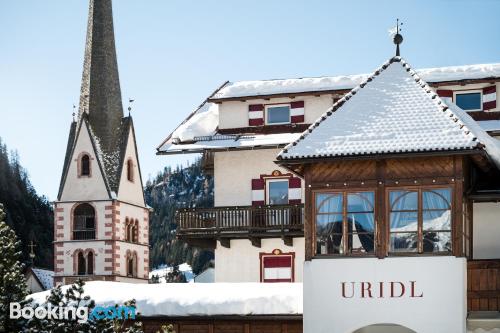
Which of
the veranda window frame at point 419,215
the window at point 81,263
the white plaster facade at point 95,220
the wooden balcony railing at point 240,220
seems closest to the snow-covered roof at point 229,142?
the wooden balcony railing at point 240,220

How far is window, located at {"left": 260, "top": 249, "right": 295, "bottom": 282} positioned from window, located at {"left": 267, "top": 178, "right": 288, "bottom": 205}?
1.82 metres

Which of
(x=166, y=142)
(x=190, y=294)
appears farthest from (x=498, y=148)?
(x=166, y=142)

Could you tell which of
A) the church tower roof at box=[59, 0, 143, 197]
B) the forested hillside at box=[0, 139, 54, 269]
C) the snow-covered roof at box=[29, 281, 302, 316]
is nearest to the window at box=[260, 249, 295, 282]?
the snow-covered roof at box=[29, 281, 302, 316]

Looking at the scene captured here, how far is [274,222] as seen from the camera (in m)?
37.8

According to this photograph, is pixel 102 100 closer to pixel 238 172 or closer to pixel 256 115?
pixel 256 115

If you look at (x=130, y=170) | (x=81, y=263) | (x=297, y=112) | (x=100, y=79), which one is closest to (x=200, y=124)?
(x=297, y=112)

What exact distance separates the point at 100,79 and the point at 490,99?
4126 cm

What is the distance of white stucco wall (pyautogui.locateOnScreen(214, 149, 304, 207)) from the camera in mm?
39906

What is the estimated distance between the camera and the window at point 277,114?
41.2 metres

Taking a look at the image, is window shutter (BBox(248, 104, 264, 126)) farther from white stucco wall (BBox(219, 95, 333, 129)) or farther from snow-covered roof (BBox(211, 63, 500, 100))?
snow-covered roof (BBox(211, 63, 500, 100))

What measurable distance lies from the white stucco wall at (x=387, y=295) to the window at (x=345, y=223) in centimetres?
31

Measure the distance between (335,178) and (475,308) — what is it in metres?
4.55

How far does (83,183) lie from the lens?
74.5 metres

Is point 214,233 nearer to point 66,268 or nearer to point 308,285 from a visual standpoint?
point 308,285
